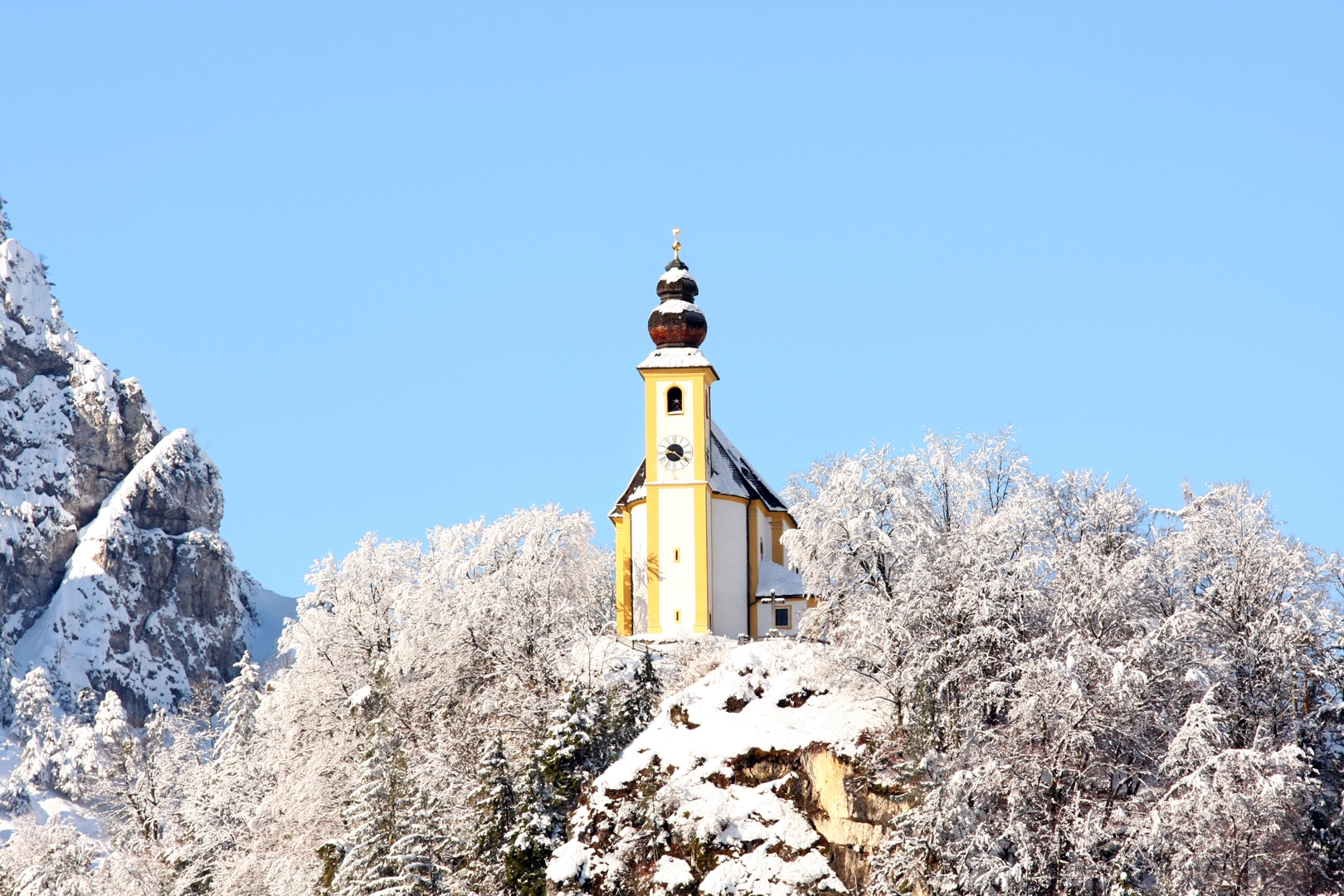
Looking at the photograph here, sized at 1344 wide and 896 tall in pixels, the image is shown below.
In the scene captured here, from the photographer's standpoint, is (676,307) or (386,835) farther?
(676,307)

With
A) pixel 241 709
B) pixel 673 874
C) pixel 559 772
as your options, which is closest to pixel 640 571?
pixel 559 772

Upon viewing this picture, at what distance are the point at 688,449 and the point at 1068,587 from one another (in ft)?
67.2

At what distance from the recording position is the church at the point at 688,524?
2534 inches

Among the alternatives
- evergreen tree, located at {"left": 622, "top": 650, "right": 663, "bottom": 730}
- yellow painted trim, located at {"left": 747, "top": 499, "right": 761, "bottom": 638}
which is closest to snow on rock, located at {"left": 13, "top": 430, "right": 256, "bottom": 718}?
yellow painted trim, located at {"left": 747, "top": 499, "right": 761, "bottom": 638}

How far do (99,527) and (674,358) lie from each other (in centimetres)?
13411

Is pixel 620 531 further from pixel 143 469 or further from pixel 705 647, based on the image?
pixel 143 469

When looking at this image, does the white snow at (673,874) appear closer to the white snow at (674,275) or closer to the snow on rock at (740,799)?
the snow on rock at (740,799)

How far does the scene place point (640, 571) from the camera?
65.1 meters

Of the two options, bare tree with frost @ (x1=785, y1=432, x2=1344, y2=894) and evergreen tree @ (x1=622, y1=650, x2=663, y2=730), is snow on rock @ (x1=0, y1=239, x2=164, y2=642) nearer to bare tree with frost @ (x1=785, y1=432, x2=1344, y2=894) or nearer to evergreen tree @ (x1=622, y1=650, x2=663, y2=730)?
evergreen tree @ (x1=622, y1=650, x2=663, y2=730)

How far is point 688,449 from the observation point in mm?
65125

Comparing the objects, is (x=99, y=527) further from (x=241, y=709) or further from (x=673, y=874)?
(x=673, y=874)

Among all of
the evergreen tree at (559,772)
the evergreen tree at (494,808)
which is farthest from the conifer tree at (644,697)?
the evergreen tree at (494,808)

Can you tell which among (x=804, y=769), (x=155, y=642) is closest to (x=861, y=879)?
(x=804, y=769)

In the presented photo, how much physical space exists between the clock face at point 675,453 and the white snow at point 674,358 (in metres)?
2.91
